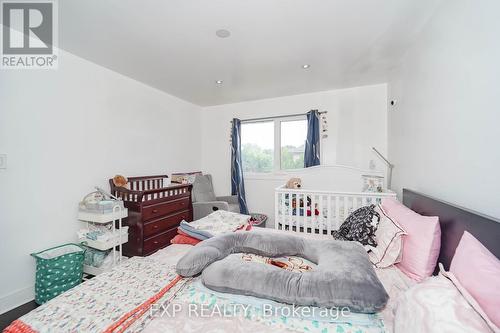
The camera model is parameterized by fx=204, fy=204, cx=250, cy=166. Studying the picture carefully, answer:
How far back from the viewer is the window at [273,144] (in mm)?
3857

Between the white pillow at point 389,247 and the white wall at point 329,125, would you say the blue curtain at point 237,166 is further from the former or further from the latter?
the white pillow at point 389,247

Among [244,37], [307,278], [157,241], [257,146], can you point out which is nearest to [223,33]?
[244,37]

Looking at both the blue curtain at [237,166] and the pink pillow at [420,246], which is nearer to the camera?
the pink pillow at [420,246]

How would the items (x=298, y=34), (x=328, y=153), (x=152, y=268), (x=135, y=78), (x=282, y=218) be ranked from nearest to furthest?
(x=152, y=268) < (x=298, y=34) < (x=282, y=218) < (x=135, y=78) < (x=328, y=153)

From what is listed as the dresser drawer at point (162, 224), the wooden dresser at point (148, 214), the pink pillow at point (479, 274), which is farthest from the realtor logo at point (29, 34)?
the pink pillow at point (479, 274)

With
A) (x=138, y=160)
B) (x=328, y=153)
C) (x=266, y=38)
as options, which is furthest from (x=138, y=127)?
(x=328, y=153)

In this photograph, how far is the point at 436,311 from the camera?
0.73 meters

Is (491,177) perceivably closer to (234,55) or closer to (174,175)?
(234,55)

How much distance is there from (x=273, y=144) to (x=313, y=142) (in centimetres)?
82

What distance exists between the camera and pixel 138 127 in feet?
10.2

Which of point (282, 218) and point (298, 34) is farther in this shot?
point (282, 218)

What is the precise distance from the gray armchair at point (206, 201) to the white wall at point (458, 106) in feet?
8.53

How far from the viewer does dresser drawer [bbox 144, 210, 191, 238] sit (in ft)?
8.39

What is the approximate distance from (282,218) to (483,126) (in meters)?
1.93
